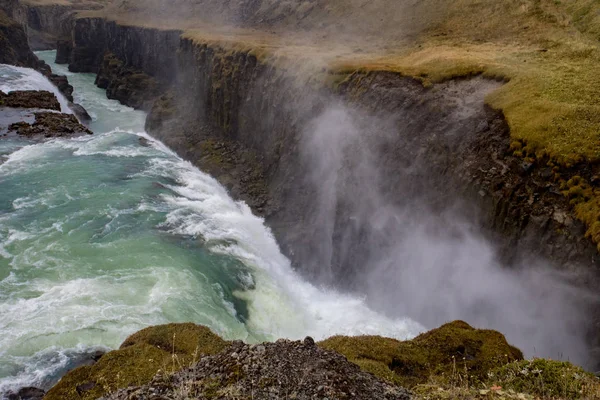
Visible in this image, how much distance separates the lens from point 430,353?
52.0ft

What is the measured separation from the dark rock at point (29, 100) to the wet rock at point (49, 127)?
4157mm

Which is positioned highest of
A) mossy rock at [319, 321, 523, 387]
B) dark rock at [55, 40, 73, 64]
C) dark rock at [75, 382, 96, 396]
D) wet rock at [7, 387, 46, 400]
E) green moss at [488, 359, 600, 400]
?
dark rock at [55, 40, 73, 64]

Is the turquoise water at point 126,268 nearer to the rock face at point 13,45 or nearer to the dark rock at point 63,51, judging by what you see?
the rock face at point 13,45

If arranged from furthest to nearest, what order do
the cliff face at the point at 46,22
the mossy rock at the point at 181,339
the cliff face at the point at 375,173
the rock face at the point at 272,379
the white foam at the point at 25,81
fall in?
1. the cliff face at the point at 46,22
2. the white foam at the point at 25,81
3. the cliff face at the point at 375,173
4. the mossy rock at the point at 181,339
5. the rock face at the point at 272,379

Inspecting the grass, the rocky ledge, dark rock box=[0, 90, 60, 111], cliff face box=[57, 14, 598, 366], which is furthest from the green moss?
dark rock box=[0, 90, 60, 111]

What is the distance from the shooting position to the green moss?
9.56 metres

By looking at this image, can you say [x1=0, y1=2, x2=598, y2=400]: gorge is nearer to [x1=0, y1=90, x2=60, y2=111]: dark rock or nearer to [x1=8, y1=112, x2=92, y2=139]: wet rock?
[x1=8, y1=112, x2=92, y2=139]: wet rock

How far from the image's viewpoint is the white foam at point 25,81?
6544cm

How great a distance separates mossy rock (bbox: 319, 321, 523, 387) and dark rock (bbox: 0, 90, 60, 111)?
6118cm

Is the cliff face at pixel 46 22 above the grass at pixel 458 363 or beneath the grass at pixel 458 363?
above

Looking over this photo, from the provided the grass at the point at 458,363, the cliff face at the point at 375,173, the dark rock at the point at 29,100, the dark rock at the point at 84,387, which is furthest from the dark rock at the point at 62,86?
the grass at the point at 458,363

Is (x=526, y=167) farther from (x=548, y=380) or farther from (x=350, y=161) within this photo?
(x=548, y=380)

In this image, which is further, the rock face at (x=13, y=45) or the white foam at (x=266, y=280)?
the rock face at (x=13, y=45)

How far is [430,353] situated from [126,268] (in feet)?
65.2
